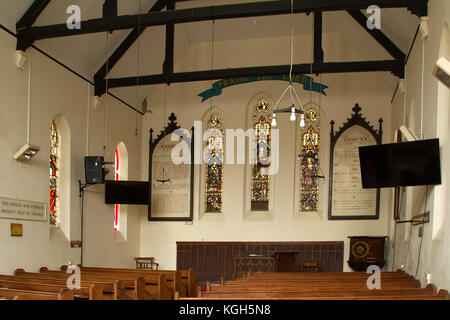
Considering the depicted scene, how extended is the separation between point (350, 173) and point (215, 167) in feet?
12.2

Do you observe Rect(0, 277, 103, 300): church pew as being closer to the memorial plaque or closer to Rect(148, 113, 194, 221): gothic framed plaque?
the memorial plaque

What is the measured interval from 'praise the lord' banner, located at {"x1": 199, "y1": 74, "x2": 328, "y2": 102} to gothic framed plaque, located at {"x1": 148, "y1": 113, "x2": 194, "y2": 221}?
1258 mm

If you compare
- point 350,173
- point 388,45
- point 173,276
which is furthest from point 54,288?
point 350,173

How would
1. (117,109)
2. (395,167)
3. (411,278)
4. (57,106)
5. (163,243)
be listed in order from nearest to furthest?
(395,167), (411,278), (57,106), (117,109), (163,243)

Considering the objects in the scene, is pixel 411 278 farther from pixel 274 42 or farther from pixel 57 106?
pixel 274 42

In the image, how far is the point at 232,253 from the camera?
12383mm

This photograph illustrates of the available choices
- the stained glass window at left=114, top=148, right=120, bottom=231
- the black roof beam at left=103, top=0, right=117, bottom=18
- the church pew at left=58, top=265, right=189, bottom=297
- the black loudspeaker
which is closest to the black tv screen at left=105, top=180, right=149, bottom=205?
the stained glass window at left=114, top=148, right=120, bottom=231

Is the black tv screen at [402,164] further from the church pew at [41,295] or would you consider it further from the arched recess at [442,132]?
the church pew at [41,295]

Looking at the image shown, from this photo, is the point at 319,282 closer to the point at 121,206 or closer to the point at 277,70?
the point at 277,70

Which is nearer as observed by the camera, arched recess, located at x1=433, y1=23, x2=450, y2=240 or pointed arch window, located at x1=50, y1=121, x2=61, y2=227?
arched recess, located at x1=433, y1=23, x2=450, y2=240

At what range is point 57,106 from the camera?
929cm

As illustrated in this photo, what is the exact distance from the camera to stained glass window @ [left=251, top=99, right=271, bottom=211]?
12.8 metres
